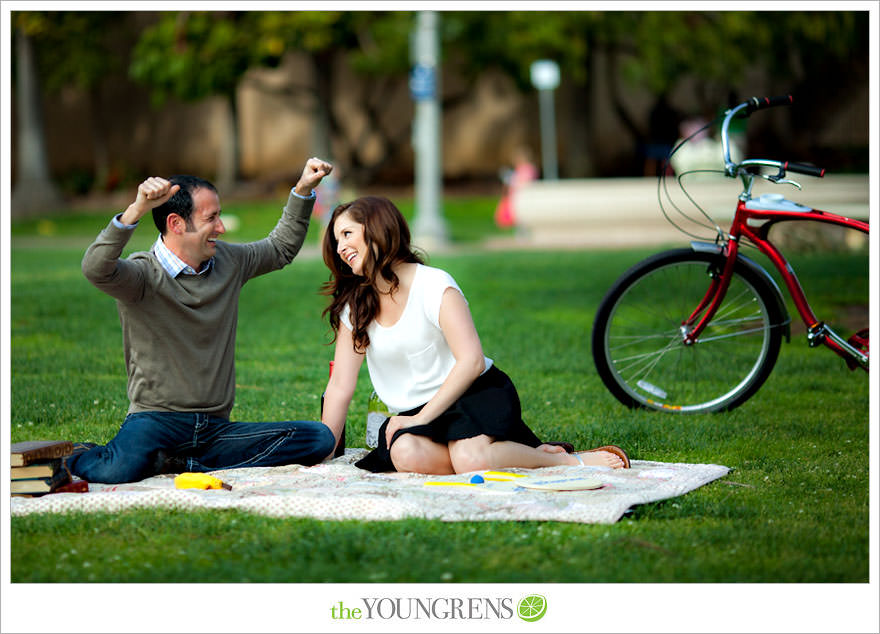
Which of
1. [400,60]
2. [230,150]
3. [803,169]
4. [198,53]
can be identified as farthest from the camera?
[230,150]

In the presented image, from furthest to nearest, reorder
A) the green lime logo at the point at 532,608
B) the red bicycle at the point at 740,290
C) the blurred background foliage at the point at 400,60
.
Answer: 1. the blurred background foliage at the point at 400,60
2. the red bicycle at the point at 740,290
3. the green lime logo at the point at 532,608

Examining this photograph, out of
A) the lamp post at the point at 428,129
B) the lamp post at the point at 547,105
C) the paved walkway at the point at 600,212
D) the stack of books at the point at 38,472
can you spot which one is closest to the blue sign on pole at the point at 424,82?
the lamp post at the point at 428,129

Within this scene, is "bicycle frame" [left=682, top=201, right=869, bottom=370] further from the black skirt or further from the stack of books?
the stack of books

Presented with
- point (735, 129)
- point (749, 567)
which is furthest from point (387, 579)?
point (735, 129)

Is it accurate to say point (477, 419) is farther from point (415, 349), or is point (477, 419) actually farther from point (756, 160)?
point (756, 160)

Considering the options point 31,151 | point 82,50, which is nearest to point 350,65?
point 82,50

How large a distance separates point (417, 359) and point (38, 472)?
1.46m

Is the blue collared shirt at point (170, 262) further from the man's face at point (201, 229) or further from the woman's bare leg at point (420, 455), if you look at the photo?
the woman's bare leg at point (420, 455)

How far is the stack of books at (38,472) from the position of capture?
14.2 feet

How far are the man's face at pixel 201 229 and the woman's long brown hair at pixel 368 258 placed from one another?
44cm

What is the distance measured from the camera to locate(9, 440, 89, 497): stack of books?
4316 millimetres

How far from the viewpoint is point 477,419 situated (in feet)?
15.3

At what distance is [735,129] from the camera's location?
2269 cm

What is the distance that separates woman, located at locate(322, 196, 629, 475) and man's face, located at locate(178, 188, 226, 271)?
0.44 metres
